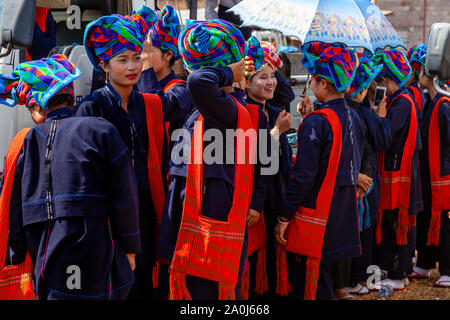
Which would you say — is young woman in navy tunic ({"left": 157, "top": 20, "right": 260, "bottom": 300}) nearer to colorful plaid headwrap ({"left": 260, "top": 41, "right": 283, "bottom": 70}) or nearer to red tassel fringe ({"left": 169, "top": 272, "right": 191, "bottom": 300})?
red tassel fringe ({"left": 169, "top": 272, "right": 191, "bottom": 300})

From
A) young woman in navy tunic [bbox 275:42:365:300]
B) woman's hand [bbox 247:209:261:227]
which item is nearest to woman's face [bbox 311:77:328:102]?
young woman in navy tunic [bbox 275:42:365:300]

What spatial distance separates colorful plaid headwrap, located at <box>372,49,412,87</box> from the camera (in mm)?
4809

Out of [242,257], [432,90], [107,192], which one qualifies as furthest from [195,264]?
[432,90]

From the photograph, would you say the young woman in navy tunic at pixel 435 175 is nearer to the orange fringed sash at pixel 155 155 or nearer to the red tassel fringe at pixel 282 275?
the red tassel fringe at pixel 282 275

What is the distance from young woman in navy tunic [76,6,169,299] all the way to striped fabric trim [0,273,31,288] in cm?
75

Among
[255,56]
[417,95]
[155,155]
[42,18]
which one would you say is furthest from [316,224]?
[42,18]

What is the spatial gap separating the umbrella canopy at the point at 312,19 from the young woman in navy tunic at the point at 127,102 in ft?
3.80

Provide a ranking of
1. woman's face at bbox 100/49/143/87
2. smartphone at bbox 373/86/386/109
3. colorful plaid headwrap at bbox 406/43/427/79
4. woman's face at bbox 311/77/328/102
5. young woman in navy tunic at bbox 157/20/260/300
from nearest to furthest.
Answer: young woman in navy tunic at bbox 157/20/260/300 < woman's face at bbox 100/49/143/87 < woman's face at bbox 311/77/328/102 < smartphone at bbox 373/86/386/109 < colorful plaid headwrap at bbox 406/43/427/79

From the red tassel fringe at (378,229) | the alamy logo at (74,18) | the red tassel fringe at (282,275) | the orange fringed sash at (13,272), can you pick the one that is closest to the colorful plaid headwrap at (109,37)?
A: the orange fringed sash at (13,272)

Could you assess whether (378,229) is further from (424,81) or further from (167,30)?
(167,30)

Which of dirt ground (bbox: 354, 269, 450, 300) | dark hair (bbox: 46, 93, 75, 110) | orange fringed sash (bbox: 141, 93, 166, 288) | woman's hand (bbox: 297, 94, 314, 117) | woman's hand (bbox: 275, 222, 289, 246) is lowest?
dirt ground (bbox: 354, 269, 450, 300)

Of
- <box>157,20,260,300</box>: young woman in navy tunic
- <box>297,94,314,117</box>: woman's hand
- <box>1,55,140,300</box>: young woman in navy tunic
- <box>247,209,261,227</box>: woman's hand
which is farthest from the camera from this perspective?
<box>297,94,314,117</box>: woman's hand

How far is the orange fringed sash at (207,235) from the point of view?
2.96 metres

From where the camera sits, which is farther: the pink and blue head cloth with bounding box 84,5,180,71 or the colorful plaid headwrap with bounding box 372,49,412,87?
the colorful plaid headwrap with bounding box 372,49,412,87
